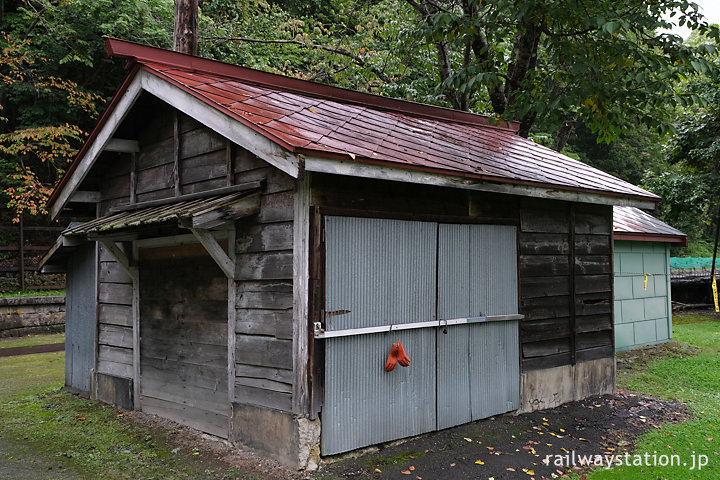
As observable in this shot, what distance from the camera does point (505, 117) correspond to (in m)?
9.22

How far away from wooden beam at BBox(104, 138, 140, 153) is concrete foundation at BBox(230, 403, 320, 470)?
3.79 m

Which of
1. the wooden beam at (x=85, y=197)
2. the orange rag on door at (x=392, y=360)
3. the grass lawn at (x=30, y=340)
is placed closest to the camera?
the orange rag on door at (x=392, y=360)

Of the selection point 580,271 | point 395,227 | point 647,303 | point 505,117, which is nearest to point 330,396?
point 395,227

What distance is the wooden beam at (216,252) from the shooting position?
548 cm

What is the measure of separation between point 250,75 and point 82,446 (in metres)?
4.68

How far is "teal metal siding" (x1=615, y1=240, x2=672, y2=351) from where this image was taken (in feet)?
43.1

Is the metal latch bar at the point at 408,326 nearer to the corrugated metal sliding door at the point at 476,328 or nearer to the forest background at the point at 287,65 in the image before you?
the corrugated metal sliding door at the point at 476,328

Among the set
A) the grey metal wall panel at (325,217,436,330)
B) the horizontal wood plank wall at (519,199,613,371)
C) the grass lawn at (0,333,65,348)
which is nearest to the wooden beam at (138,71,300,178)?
the grey metal wall panel at (325,217,436,330)

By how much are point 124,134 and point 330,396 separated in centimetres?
467

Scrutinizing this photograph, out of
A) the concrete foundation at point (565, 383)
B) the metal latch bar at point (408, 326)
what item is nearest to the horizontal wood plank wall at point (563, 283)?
the concrete foundation at point (565, 383)

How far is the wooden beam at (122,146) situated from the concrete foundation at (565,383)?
19.3ft

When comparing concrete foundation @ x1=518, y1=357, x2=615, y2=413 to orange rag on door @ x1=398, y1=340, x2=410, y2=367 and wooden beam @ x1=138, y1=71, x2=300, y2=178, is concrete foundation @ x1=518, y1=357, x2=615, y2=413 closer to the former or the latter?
orange rag on door @ x1=398, y1=340, x2=410, y2=367

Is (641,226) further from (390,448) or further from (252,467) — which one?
(252,467)

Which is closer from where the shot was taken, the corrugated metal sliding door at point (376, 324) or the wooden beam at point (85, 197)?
the corrugated metal sliding door at point (376, 324)
